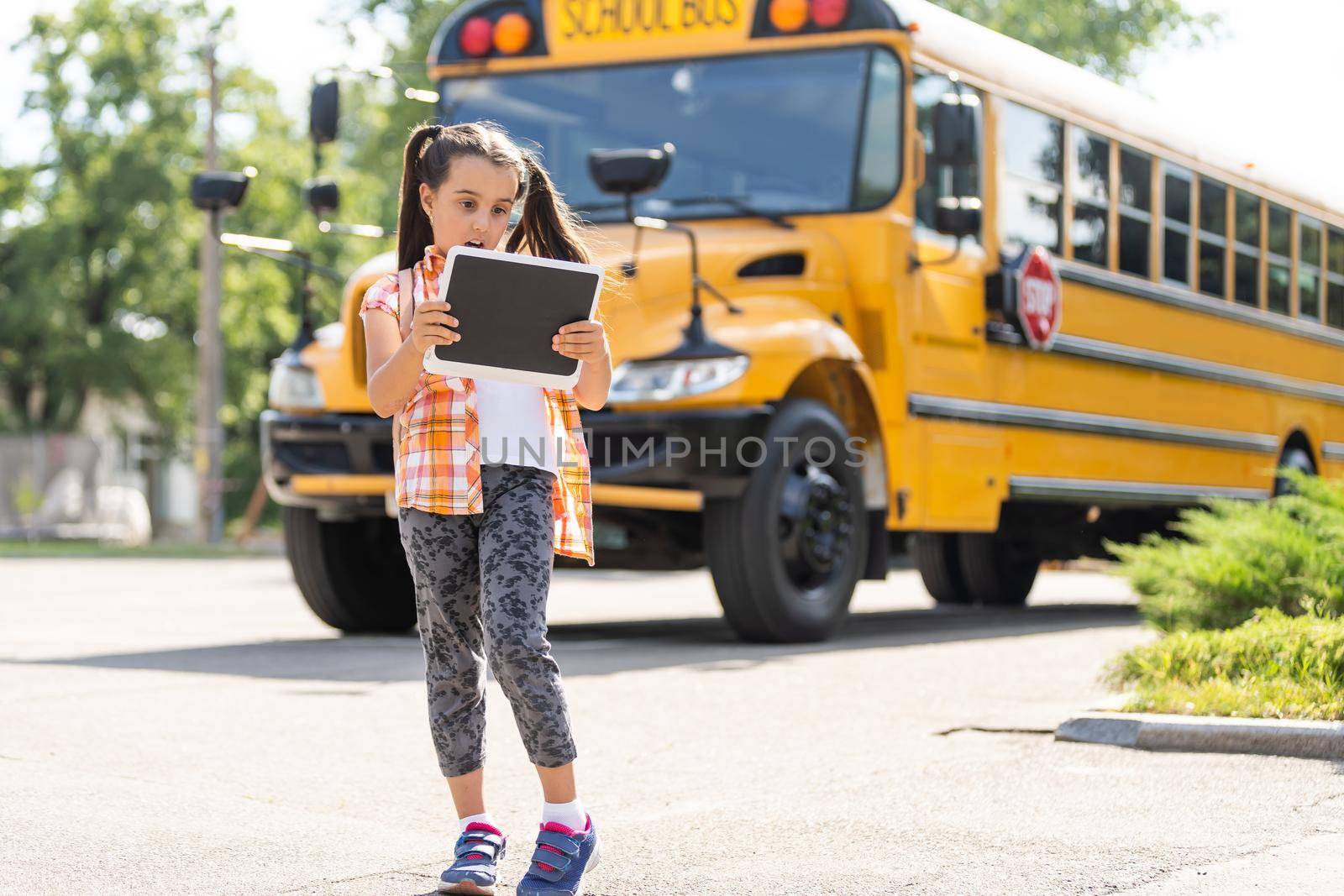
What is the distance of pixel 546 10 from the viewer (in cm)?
941

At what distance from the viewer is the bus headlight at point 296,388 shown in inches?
337

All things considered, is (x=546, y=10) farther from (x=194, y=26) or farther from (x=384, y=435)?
(x=194, y=26)

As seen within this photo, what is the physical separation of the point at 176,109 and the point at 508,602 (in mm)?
34362

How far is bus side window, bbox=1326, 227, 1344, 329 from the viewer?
45.3 ft

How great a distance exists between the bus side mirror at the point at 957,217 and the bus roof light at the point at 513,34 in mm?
2105

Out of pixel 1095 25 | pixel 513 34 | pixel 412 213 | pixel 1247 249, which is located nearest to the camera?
pixel 412 213

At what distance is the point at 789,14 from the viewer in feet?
29.4

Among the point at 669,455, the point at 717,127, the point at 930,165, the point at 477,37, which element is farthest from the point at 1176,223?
the point at 669,455

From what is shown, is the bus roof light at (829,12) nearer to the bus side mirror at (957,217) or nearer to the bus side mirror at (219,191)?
the bus side mirror at (957,217)

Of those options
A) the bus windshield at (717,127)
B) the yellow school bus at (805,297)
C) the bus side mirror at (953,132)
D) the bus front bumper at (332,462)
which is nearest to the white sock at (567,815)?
the yellow school bus at (805,297)

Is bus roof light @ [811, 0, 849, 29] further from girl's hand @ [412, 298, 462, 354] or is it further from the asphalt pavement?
girl's hand @ [412, 298, 462, 354]

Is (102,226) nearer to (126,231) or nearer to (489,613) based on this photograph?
(126,231)

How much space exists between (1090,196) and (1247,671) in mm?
5303

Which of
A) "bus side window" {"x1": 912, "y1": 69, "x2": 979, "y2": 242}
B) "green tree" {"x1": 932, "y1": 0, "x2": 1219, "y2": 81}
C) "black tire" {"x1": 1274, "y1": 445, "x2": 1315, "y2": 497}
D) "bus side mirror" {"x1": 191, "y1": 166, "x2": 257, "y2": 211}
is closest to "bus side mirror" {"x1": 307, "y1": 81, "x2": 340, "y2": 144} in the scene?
"bus side mirror" {"x1": 191, "y1": 166, "x2": 257, "y2": 211}
